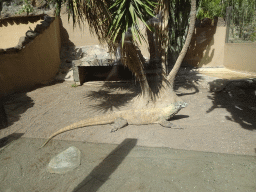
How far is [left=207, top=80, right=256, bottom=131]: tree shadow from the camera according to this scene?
449 cm

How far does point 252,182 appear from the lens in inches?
106

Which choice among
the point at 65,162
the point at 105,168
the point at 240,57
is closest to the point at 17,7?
the point at 65,162

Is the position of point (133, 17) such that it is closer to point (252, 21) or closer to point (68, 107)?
point (68, 107)

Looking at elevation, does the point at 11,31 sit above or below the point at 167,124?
above

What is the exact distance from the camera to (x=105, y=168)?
3148mm

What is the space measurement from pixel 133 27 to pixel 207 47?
707 cm

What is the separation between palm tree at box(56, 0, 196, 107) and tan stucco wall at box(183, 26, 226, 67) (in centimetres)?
441

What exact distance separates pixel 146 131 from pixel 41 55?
19.1 ft

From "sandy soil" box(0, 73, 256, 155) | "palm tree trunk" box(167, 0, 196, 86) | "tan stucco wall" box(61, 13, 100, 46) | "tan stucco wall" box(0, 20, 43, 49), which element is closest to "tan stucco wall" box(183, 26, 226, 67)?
"sandy soil" box(0, 73, 256, 155)

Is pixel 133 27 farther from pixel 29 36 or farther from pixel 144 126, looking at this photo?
pixel 29 36

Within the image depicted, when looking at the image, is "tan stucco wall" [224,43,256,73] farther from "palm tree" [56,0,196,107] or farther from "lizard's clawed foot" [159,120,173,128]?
"lizard's clawed foot" [159,120,173,128]

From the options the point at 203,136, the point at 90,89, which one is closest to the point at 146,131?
→ the point at 203,136

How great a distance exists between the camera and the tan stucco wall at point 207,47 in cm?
949

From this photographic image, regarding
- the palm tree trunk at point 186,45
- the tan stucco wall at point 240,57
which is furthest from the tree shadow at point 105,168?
the tan stucco wall at point 240,57
